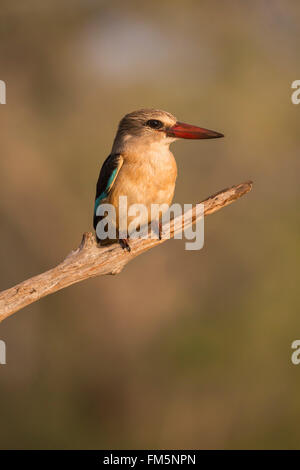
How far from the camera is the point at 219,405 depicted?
701cm

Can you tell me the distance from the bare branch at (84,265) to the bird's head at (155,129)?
1.44 ft

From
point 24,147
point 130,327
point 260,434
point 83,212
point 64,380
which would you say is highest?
point 24,147

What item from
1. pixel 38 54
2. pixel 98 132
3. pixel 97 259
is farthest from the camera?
pixel 38 54

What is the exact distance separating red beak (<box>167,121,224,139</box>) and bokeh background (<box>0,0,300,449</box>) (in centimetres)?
309

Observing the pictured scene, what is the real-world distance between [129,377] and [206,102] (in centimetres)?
376

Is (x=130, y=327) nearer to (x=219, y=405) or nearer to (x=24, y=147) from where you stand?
(x=219, y=405)

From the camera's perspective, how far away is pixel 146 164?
10.2 feet

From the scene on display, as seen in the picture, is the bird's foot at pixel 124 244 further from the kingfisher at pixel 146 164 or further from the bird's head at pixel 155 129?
the bird's head at pixel 155 129

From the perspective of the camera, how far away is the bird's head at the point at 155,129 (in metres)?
3.08

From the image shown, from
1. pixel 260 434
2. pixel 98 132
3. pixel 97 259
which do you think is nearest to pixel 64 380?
pixel 260 434

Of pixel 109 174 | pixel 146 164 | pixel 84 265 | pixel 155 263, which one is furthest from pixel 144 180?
Answer: pixel 155 263

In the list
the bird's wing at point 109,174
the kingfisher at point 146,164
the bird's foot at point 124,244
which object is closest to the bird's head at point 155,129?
the kingfisher at point 146,164

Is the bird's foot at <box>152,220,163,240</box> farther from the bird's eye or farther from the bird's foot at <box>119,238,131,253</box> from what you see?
the bird's eye

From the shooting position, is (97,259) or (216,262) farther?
(216,262)
